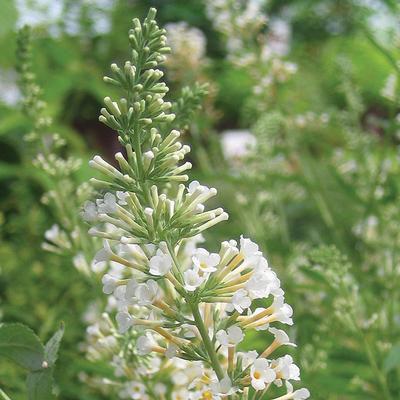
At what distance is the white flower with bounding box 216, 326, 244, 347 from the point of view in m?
0.64

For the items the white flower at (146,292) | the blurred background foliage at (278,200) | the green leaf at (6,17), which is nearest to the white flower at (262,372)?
the white flower at (146,292)

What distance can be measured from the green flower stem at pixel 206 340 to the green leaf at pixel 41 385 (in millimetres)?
162

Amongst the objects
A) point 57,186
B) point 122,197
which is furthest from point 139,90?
point 57,186

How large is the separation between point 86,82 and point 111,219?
2.14 metres

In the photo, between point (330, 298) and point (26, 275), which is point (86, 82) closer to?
point (26, 275)

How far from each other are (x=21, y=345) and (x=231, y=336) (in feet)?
0.73

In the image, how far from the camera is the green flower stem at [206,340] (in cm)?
64

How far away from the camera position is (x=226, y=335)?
2.12ft

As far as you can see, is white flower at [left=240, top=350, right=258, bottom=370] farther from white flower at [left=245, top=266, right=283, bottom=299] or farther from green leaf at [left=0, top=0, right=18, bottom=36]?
green leaf at [left=0, top=0, right=18, bottom=36]

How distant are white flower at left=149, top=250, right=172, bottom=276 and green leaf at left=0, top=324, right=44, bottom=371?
194mm

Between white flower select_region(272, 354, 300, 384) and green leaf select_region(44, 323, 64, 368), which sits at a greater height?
white flower select_region(272, 354, 300, 384)

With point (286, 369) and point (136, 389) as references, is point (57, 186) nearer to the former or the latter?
point (136, 389)

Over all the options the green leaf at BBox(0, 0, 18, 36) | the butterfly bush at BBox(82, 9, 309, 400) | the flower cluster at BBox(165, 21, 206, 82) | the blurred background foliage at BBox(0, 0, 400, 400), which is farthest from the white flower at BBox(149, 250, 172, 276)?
the flower cluster at BBox(165, 21, 206, 82)

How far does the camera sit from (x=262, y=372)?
647 millimetres
